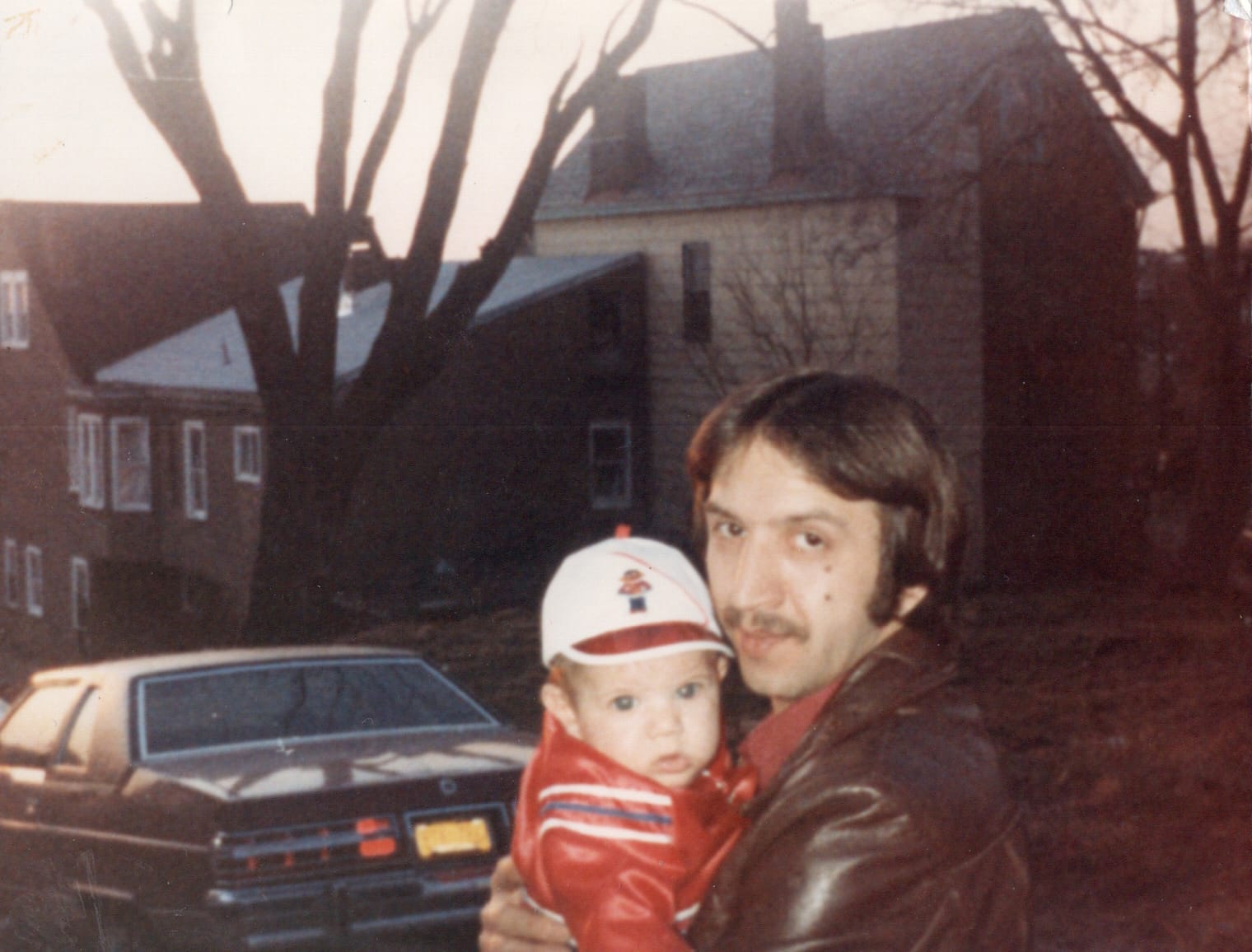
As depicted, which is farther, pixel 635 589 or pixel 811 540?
pixel 635 589

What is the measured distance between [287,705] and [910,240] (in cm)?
1152

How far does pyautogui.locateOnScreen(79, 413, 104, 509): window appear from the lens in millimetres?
7219

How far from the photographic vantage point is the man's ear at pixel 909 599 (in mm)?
1823

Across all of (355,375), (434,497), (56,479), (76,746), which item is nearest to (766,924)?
(76,746)

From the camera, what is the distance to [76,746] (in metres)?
4.63

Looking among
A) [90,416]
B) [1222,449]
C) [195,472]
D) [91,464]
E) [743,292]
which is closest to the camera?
[91,464]

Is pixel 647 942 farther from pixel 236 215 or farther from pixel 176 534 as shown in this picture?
pixel 176 534

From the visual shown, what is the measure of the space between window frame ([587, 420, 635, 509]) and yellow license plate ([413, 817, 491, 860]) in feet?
22.9

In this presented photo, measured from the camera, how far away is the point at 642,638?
2111mm

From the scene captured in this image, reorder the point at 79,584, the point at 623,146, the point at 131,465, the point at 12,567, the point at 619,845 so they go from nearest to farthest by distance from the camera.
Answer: the point at 619,845 < the point at 79,584 < the point at 12,567 < the point at 131,465 < the point at 623,146

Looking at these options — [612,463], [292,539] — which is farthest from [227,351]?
[612,463]

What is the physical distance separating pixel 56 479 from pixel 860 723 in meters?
6.18

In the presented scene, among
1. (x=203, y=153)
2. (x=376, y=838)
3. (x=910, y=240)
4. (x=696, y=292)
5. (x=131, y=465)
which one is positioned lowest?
(x=376, y=838)

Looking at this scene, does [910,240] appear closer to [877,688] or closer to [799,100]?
[799,100]
